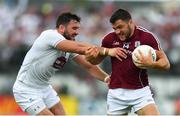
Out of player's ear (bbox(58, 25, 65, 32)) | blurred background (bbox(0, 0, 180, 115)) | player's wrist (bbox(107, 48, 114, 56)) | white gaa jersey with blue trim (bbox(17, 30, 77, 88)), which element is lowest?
blurred background (bbox(0, 0, 180, 115))

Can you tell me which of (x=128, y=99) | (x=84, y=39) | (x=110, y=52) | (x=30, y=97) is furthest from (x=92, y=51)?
(x=84, y=39)

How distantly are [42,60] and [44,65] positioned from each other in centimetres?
9

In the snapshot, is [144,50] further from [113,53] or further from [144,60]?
[113,53]

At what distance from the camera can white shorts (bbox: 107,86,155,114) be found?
10438mm

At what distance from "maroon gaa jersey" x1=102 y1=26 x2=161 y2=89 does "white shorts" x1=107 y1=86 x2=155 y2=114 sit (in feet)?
0.28

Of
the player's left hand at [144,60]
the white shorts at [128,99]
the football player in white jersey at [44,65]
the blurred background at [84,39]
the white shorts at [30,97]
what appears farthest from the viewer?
the blurred background at [84,39]

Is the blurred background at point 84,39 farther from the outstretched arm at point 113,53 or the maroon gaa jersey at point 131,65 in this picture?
the outstretched arm at point 113,53

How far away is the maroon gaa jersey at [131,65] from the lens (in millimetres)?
10352

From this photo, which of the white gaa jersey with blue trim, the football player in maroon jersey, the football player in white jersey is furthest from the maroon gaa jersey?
the white gaa jersey with blue trim

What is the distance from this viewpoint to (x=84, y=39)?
61.9ft

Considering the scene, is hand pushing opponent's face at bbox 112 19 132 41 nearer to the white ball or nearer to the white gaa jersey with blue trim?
the white ball

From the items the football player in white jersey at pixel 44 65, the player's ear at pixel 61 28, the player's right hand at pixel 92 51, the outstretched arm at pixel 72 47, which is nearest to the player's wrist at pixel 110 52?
the player's right hand at pixel 92 51

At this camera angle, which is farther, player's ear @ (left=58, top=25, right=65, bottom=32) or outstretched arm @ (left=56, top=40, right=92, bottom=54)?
player's ear @ (left=58, top=25, right=65, bottom=32)

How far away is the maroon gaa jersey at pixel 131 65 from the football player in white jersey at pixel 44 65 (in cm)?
66
